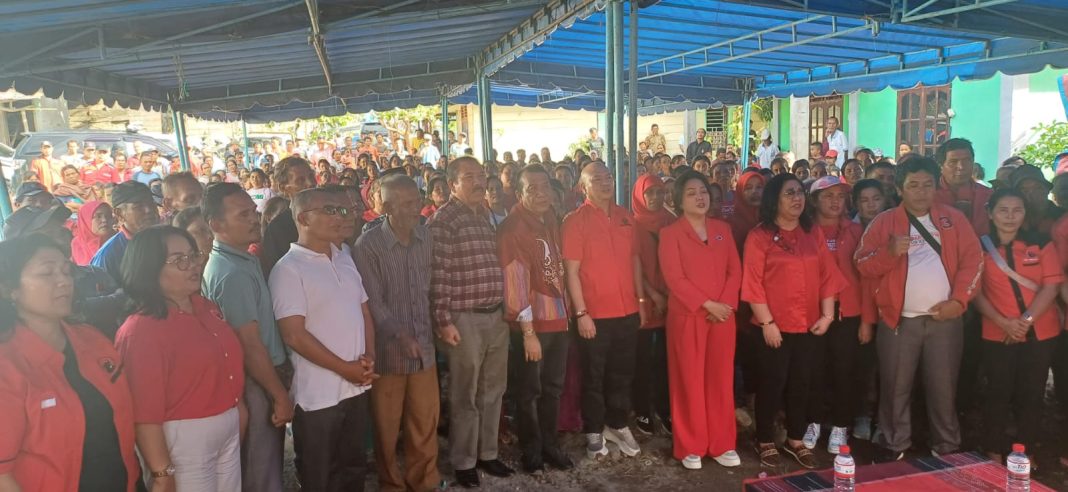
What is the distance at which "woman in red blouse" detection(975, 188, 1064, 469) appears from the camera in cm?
361

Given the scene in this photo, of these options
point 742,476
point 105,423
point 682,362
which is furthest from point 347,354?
point 742,476

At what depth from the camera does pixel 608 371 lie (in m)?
4.03

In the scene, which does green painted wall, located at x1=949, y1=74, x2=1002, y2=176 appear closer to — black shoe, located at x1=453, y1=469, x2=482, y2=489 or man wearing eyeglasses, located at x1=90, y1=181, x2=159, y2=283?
black shoe, located at x1=453, y1=469, x2=482, y2=489

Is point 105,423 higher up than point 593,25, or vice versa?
point 593,25

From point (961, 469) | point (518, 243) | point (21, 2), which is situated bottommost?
point (961, 469)

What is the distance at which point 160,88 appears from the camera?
10047 mm

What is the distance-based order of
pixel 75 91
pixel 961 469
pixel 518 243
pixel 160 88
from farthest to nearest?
pixel 160 88 → pixel 75 91 → pixel 518 243 → pixel 961 469

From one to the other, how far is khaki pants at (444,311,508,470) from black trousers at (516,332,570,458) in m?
0.15

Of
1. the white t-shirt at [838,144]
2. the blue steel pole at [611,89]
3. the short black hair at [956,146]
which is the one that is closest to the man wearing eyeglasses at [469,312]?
the blue steel pole at [611,89]

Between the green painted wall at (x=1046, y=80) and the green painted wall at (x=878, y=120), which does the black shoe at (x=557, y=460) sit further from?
the green painted wall at (x=878, y=120)

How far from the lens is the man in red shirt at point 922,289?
144 inches

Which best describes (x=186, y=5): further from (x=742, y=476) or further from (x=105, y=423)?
(x=742, y=476)

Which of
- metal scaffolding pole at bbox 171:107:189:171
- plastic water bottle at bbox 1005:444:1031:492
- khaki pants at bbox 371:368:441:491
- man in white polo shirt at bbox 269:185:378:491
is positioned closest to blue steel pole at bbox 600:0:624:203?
khaki pants at bbox 371:368:441:491

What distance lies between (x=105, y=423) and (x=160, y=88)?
9542 millimetres
